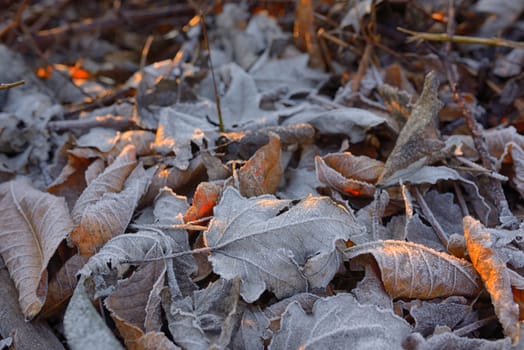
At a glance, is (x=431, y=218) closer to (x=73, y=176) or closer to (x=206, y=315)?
(x=206, y=315)

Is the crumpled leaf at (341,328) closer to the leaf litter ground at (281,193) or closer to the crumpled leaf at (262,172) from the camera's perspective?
the leaf litter ground at (281,193)

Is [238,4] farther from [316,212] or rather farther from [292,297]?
[292,297]

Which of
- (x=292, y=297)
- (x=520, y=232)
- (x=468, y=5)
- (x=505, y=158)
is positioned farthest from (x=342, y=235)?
(x=468, y=5)

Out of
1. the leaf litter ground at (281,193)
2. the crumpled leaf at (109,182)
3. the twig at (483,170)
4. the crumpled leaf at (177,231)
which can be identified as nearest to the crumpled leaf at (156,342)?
the leaf litter ground at (281,193)

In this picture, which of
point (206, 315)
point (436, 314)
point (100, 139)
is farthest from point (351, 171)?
point (100, 139)

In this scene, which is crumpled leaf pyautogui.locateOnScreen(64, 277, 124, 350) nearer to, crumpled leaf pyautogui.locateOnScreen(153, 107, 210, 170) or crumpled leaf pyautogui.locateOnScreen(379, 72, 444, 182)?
crumpled leaf pyautogui.locateOnScreen(153, 107, 210, 170)
